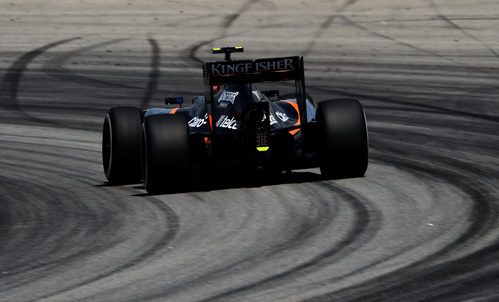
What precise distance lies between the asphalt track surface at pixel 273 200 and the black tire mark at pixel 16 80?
0.11m

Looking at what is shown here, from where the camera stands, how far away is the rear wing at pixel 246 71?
1180 centimetres

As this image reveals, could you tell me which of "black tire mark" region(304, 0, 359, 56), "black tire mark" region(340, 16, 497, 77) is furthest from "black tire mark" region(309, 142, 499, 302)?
"black tire mark" region(304, 0, 359, 56)

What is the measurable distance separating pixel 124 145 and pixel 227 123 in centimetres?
136

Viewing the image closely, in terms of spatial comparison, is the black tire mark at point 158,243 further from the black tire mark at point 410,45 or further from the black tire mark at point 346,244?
the black tire mark at point 410,45

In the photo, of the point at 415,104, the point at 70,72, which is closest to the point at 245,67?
the point at 415,104

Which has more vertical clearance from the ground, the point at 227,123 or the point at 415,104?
the point at 227,123

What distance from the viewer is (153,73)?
78.4 ft

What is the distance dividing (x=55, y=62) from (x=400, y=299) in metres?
19.6

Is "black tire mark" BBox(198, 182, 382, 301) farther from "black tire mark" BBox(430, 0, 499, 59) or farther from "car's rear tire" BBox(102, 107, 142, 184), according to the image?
"black tire mark" BBox(430, 0, 499, 59)

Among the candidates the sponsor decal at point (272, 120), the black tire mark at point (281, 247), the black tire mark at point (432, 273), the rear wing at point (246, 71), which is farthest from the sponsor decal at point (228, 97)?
the black tire mark at point (432, 273)

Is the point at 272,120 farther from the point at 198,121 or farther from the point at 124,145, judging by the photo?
the point at 124,145

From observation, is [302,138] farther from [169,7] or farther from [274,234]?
[169,7]

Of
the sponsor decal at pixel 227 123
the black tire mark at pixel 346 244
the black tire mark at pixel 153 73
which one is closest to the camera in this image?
the black tire mark at pixel 346 244

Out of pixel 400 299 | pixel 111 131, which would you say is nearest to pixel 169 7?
pixel 111 131
